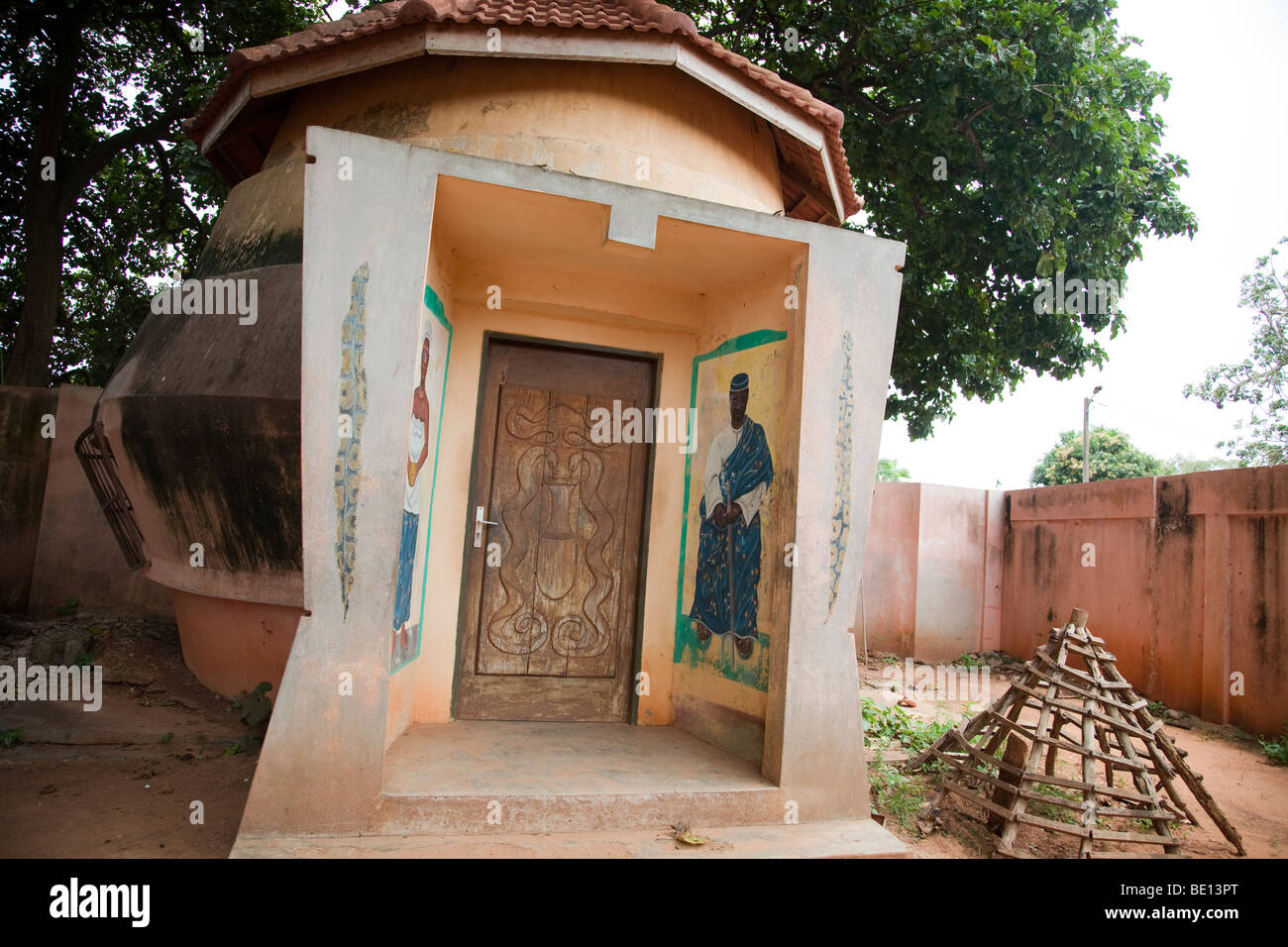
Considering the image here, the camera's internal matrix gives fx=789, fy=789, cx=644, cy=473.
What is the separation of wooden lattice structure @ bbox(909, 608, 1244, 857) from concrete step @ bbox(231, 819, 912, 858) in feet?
3.59

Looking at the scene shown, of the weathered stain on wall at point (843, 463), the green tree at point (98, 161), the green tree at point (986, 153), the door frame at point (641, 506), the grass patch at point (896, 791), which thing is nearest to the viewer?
the weathered stain on wall at point (843, 463)

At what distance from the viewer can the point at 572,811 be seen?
13.1 feet


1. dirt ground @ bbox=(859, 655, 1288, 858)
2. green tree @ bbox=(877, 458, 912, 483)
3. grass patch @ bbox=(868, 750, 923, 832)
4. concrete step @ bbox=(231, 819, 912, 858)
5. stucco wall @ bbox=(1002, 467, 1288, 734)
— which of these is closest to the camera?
concrete step @ bbox=(231, 819, 912, 858)

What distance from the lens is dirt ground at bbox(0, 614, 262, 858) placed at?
409 cm

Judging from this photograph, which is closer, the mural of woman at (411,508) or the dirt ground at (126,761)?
the dirt ground at (126,761)

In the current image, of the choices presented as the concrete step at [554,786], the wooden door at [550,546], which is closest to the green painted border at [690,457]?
the wooden door at [550,546]

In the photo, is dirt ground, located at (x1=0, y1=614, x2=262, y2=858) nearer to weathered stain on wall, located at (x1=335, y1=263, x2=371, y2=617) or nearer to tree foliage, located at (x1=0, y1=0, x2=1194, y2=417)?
weathered stain on wall, located at (x1=335, y1=263, x2=371, y2=617)

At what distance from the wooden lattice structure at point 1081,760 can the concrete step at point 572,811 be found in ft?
5.35

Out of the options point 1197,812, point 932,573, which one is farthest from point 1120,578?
point 1197,812

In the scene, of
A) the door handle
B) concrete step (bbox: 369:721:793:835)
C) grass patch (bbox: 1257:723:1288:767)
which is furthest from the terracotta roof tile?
grass patch (bbox: 1257:723:1288:767)

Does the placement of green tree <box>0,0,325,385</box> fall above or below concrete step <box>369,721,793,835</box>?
above

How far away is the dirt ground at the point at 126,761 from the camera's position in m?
4.09

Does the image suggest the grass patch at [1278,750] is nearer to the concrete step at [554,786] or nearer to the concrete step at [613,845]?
the concrete step at [613,845]

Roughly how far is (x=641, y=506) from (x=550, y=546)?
73cm
